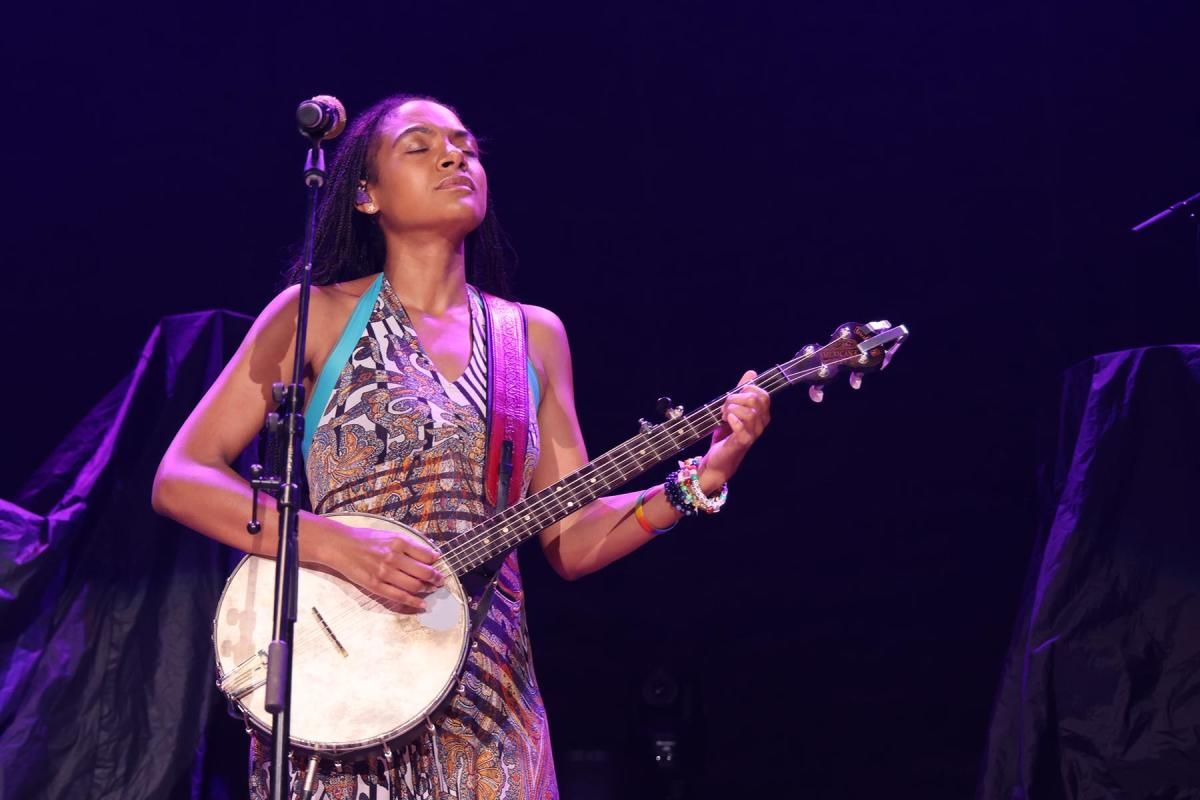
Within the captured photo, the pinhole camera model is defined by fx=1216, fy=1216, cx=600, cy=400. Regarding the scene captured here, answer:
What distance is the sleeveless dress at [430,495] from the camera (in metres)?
2.56

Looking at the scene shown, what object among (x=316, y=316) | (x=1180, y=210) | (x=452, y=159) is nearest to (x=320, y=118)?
(x=316, y=316)

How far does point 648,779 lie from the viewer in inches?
165

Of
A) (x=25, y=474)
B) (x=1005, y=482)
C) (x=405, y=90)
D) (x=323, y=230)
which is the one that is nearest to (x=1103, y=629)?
(x=1005, y=482)

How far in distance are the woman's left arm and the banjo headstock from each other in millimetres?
125

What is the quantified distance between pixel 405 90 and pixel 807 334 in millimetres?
1894

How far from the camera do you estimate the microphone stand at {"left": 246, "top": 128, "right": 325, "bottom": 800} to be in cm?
212

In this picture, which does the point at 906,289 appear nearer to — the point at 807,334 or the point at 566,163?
the point at 807,334

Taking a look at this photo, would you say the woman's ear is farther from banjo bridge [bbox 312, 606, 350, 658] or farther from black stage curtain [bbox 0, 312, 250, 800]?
banjo bridge [bbox 312, 606, 350, 658]

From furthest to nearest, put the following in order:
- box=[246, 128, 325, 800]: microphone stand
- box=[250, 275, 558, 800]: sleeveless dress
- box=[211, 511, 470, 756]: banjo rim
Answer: box=[250, 275, 558, 800]: sleeveless dress
box=[211, 511, 470, 756]: banjo rim
box=[246, 128, 325, 800]: microphone stand

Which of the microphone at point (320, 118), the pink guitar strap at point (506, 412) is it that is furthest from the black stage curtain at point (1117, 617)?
the microphone at point (320, 118)

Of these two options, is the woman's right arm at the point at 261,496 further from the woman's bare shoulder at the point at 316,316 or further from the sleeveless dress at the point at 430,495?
the sleeveless dress at the point at 430,495

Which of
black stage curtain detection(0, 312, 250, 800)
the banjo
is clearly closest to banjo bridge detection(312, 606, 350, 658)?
the banjo

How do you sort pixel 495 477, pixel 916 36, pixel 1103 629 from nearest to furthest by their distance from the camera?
pixel 495 477, pixel 1103 629, pixel 916 36

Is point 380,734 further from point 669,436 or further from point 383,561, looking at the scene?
point 669,436
